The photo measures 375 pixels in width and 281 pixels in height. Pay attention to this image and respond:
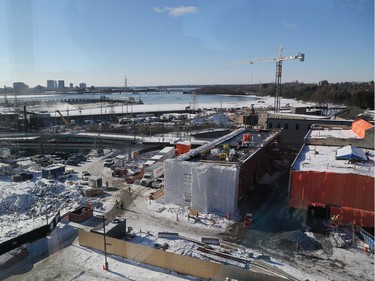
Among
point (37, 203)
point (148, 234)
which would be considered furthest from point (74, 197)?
point (148, 234)

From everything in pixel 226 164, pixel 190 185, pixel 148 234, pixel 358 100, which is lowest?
pixel 148 234

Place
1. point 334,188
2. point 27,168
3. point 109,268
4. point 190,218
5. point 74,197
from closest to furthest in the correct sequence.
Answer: point 109,268
point 334,188
point 190,218
point 74,197
point 27,168

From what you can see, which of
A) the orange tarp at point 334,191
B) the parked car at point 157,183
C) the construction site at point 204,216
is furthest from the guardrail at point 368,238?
the parked car at point 157,183

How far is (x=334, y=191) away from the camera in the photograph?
544 cm

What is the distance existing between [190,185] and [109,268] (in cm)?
267

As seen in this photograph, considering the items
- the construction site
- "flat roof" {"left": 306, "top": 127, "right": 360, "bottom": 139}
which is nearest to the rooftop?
"flat roof" {"left": 306, "top": 127, "right": 360, "bottom": 139}

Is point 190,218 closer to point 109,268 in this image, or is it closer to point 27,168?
point 109,268

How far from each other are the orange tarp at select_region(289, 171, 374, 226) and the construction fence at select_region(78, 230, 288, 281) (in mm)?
2158

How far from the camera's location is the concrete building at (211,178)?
600 cm

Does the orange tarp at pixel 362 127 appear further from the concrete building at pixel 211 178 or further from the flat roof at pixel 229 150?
the concrete building at pixel 211 178

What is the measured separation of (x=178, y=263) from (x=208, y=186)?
2.27m

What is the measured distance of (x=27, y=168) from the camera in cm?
987

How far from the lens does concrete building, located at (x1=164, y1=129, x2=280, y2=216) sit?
6.00 m

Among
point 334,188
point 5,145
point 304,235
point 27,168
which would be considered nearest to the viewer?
point 304,235
